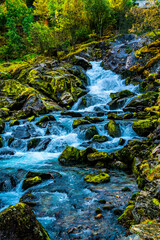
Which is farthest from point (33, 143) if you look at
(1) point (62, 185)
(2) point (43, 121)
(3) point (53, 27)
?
(3) point (53, 27)

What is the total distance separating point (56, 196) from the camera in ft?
19.4

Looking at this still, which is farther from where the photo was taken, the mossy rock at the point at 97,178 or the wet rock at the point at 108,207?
the mossy rock at the point at 97,178

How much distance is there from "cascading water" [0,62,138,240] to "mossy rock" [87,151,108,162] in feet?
2.19

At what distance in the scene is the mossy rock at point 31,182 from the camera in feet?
21.4

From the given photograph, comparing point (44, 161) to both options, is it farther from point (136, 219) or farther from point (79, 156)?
point (136, 219)

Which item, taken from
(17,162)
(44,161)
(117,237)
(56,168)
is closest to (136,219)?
(117,237)

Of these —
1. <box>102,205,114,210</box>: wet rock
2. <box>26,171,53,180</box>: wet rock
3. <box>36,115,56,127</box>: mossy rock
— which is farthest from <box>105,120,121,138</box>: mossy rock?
<box>102,205,114,210</box>: wet rock

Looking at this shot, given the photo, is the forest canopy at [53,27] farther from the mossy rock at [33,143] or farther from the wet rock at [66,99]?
the mossy rock at [33,143]

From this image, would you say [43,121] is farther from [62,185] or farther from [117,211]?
[117,211]

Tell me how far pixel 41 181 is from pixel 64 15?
110ft

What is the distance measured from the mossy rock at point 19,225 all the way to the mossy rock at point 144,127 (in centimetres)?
948

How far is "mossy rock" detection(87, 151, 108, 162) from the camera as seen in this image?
8.54 m

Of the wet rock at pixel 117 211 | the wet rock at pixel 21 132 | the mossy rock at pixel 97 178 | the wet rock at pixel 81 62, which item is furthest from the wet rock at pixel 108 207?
the wet rock at pixel 81 62

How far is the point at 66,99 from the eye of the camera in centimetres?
2200
